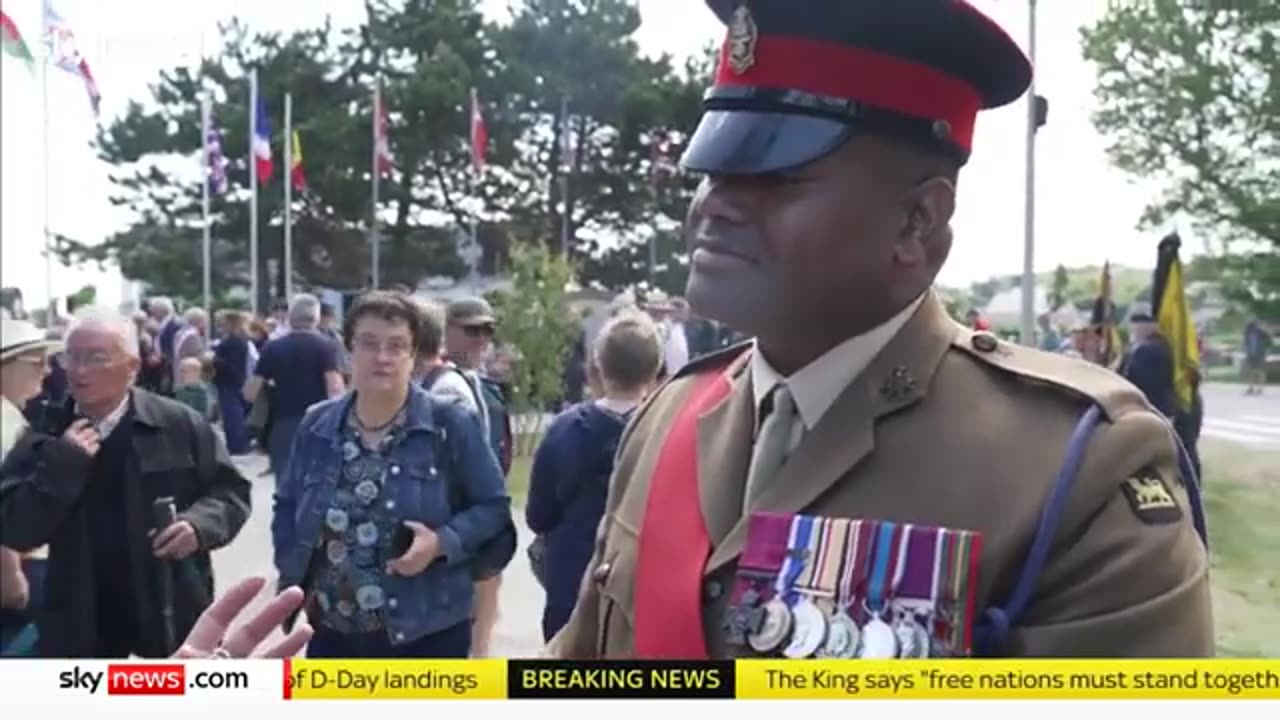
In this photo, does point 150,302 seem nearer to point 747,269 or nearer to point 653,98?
point 653,98

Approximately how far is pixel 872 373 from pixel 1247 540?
0.66 m

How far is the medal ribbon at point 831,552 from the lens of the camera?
2.73ft

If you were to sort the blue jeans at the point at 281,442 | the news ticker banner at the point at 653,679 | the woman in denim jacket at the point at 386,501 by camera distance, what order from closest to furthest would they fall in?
the news ticker banner at the point at 653,679
the woman in denim jacket at the point at 386,501
the blue jeans at the point at 281,442

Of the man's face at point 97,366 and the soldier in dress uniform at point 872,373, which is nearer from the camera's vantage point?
the soldier in dress uniform at point 872,373

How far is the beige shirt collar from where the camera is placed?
849mm

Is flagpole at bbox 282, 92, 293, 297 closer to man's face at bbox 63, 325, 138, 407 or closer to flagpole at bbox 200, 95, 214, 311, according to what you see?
flagpole at bbox 200, 95, 214, 311

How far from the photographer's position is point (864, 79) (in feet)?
2.73

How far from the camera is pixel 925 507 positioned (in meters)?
0.81

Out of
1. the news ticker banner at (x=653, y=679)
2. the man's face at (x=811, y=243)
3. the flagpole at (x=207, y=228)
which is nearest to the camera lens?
the man's face at (x=811, y=243)

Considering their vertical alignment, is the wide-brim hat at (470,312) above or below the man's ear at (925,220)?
below

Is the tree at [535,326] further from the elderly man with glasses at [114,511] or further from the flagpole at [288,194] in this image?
the elderly man with glasses at [114,511]

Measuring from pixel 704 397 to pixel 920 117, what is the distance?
24 cm

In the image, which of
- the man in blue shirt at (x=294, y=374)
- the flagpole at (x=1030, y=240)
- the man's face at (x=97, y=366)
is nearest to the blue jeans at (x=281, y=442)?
the man in blue shirt at (x=294, y=374)

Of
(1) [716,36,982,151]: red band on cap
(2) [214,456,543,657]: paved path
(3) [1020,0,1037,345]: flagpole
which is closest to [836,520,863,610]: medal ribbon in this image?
(1) [716,36,982,151]: red band on cap
